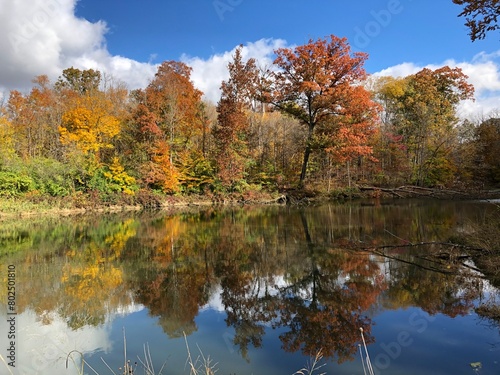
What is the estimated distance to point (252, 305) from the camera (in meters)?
6.59

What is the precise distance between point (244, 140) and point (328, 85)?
818cm

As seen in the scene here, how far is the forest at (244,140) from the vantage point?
85.4 feet

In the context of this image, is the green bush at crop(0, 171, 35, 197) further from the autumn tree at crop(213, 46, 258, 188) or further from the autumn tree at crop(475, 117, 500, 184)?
the autumn tree at crop(475, 117, 500, 184)

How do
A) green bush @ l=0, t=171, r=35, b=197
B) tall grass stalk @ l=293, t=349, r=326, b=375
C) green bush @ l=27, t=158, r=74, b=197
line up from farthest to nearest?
green bush @ l=27, t=158, r=74, b=197 → green bush @ l=0, t=171, r=35, b=197 → tall grass stalk @ l=293, t=349, r=326, b=375

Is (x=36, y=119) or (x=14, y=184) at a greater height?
(x=36, y=119)

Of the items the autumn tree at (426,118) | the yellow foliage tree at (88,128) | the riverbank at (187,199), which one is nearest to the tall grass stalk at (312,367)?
the riverbank at (187,199)

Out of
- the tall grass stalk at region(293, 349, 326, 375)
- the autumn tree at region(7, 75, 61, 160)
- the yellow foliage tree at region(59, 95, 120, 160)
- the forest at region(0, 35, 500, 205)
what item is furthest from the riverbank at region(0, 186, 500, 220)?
the tall grass stalk at region(293, 349, 326, 375)

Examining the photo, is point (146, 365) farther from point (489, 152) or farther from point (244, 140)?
point (489, 152)

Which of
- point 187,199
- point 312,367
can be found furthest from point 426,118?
point 312,367

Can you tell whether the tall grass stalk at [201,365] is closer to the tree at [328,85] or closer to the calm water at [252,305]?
the calm water at [252,305]

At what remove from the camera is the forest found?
2602 centimetres

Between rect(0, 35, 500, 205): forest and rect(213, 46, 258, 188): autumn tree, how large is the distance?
0.28 feet

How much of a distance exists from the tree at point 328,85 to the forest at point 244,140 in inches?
3.1

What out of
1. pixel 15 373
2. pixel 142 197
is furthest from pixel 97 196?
pixel 15 373
